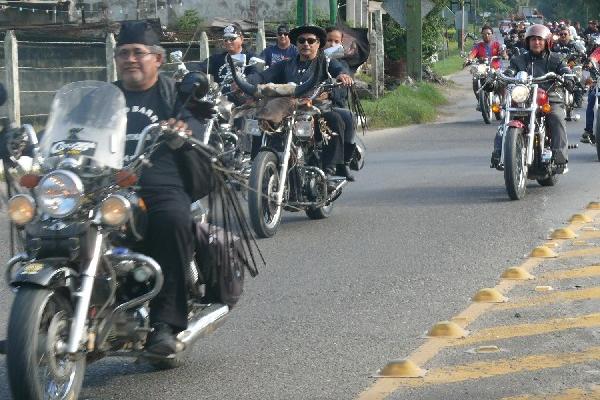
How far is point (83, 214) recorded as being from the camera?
5.63 metres

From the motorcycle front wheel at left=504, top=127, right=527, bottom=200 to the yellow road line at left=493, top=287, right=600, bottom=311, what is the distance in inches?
171

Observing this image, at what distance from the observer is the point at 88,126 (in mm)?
5984

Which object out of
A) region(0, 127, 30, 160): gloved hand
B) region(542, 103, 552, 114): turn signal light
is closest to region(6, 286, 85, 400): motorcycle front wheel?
region(0, 127, 30, 160): gloved hand

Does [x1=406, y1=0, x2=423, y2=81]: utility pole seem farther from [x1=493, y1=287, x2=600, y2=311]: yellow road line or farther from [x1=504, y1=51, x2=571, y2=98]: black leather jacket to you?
[x1=493, y1=287, x2=600, y2=311]: yellow road line

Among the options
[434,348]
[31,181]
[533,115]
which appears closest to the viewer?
[31,181]

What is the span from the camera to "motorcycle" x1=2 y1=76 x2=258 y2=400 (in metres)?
5.38

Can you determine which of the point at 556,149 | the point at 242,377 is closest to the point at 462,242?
the point at 556,149

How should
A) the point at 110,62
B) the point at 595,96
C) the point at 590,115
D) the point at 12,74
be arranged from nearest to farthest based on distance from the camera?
the point at 595,96 < the point at 590,115 < the point at 12,74 < the point at 110,62

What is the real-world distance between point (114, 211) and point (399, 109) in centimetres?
2003

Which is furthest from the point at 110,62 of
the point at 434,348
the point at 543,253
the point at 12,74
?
the point at 434,348

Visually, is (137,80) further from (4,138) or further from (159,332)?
(159,332)

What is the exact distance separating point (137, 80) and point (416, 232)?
5033 millimetres

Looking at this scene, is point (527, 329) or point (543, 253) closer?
point (527, 329)

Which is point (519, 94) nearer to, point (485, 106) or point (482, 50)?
point (485, 106)
